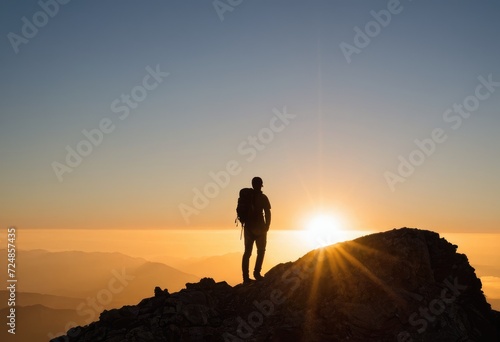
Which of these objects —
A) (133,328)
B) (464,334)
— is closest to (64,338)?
(133,328)

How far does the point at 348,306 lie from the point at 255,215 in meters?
5.74

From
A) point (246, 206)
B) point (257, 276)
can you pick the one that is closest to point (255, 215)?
point (246, 206)

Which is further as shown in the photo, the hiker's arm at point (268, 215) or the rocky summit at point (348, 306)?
the hiker's arm at point (268, 215)

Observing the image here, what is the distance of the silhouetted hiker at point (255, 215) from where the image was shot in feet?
57.7

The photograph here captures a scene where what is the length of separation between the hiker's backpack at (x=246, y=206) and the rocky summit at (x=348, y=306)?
3.03m

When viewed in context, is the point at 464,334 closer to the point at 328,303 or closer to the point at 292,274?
the point at 328,303

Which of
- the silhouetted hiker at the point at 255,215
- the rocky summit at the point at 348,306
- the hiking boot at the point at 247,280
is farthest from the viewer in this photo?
the hiking boot at the point at 247,280

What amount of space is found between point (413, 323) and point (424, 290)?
1590 mm

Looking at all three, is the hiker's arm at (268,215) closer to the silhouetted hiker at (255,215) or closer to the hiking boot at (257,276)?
the silhouetted hiker at (255,215)

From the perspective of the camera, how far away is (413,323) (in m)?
13.1

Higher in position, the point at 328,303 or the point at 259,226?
the point at 259,226

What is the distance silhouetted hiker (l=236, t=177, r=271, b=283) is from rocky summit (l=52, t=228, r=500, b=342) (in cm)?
191

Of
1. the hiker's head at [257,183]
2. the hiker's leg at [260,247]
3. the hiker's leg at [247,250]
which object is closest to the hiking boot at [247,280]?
the hiker's leg at [247,250]

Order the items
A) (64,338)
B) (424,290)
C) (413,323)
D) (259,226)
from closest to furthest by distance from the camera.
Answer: (413,323), (424,290), (64,338), (259,226)
